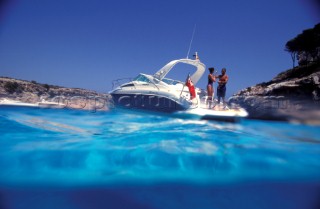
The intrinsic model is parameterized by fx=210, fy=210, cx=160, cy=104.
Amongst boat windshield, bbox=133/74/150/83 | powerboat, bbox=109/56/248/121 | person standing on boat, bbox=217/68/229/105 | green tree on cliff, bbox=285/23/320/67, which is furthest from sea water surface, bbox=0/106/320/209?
green tree on cliff, bbox=285/23/320/67

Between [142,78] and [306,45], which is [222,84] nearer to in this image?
[142,78]

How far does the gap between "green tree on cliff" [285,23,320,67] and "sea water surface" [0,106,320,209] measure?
134ft

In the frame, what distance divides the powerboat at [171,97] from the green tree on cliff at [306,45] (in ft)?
121

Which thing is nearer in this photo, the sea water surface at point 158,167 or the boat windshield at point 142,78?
the sea water surface at point 158,167

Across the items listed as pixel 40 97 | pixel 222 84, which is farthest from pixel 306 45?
pixel 40 97

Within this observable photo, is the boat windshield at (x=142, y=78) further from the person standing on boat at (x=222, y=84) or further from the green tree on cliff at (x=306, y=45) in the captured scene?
the green tree on cliff at (x=306, y=45)

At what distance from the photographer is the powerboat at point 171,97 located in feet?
27.8

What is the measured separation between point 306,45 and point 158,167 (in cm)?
4729

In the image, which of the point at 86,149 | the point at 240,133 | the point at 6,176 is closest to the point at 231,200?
the point at 240,133

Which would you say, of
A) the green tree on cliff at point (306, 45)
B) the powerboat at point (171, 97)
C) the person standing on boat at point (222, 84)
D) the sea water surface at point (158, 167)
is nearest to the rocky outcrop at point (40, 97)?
the powerboat at point (171, 97)

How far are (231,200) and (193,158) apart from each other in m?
1.37

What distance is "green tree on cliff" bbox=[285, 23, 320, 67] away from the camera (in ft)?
127

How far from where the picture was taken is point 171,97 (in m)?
10.0

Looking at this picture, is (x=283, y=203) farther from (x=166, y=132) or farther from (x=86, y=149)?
(x=86, y=149)
